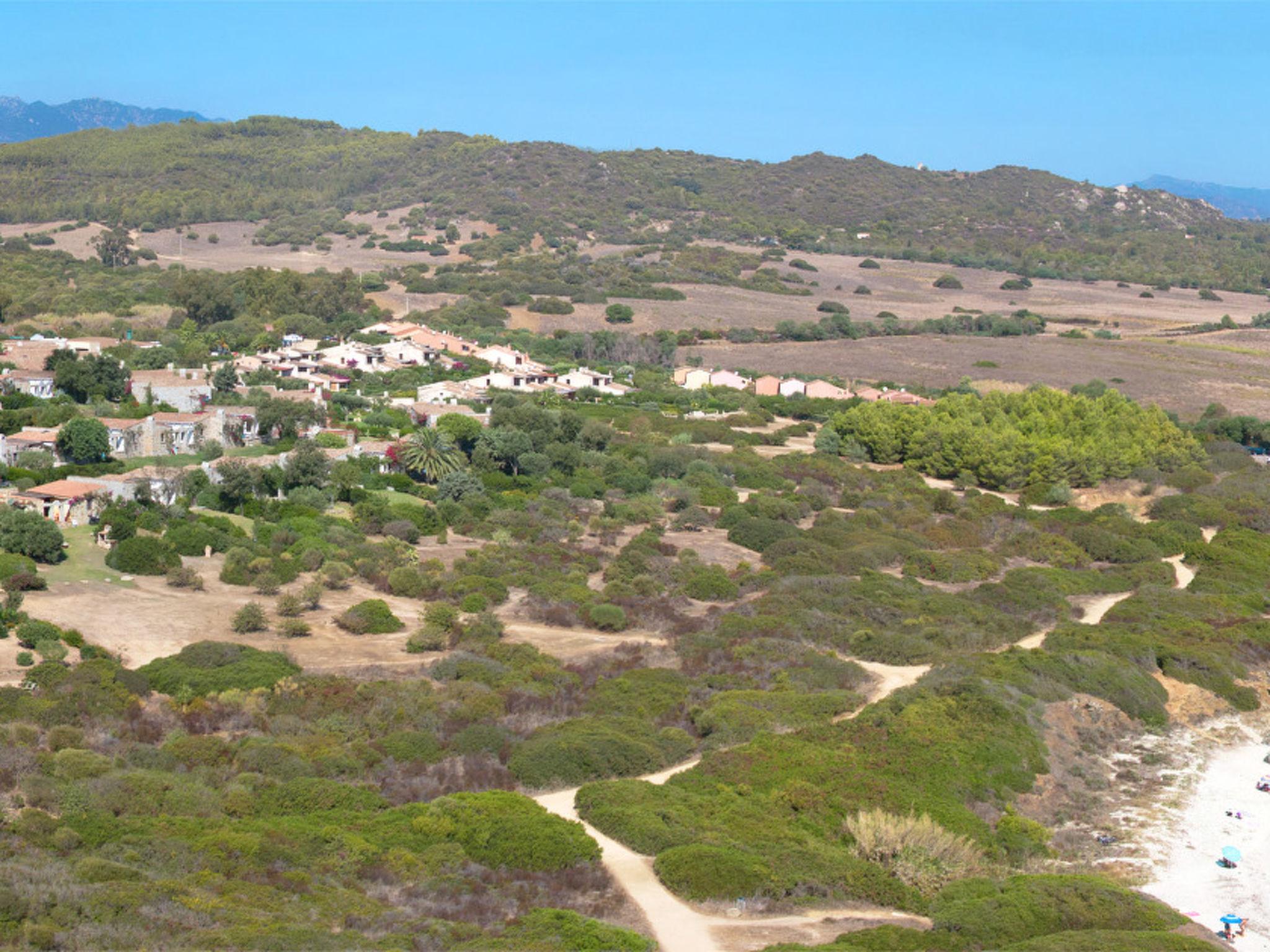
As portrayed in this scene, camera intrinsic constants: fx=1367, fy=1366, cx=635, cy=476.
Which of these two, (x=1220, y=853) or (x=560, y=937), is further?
(x=1220, y=853)

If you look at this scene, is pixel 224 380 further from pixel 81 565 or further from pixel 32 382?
pixel 81 565

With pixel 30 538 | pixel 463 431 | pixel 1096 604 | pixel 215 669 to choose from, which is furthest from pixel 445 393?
pixel 215 669

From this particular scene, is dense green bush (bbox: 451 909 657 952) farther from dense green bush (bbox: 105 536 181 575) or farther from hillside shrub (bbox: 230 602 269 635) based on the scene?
dense green bush (bbox: 105 536 181 575)

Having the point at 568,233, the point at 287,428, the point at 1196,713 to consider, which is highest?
the point at 568,233

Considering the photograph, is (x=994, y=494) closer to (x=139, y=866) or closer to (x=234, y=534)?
(x=234, y=534)

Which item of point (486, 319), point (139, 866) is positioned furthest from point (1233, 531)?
point (486, 319)

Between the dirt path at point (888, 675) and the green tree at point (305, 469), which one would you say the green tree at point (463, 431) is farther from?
the dirt path at point (888, 675)

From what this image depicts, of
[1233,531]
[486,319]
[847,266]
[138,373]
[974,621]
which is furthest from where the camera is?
[847,266]

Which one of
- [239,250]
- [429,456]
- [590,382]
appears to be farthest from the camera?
[239,250]
